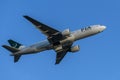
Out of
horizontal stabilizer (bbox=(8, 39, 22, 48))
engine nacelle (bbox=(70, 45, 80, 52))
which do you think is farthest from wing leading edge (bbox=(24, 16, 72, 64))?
horizontal stabilizer (bbox=(8, 39, 22, 48))

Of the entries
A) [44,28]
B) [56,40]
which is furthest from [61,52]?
[44,28]

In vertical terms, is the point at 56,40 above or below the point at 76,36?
below

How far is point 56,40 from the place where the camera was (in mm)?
117438

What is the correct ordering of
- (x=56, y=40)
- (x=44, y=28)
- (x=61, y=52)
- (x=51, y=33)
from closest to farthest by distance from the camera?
Result: (x=44, y=28)
(x=51, y=33)
(x=56, y=40)
(x=61, y=52)

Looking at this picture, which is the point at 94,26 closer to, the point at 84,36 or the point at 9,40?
the point at 84,36

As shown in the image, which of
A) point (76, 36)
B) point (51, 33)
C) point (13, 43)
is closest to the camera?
point (51, 33)

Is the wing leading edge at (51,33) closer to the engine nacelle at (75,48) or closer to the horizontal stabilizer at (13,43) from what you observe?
the engine nacelle at (75,48)

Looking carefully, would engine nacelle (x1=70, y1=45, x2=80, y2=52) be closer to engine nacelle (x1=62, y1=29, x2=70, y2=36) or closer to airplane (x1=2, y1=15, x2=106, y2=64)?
airplane (x1=2, y1=15, x2=106, y2=64)

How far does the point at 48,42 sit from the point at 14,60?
12.3 metres

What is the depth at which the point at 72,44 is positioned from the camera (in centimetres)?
12150

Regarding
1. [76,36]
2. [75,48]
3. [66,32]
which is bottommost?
[75,48]

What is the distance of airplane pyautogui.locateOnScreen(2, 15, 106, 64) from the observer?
115244 millimetres

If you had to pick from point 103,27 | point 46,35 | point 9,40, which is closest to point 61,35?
point 46,35

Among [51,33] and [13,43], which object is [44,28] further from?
[13,43]
